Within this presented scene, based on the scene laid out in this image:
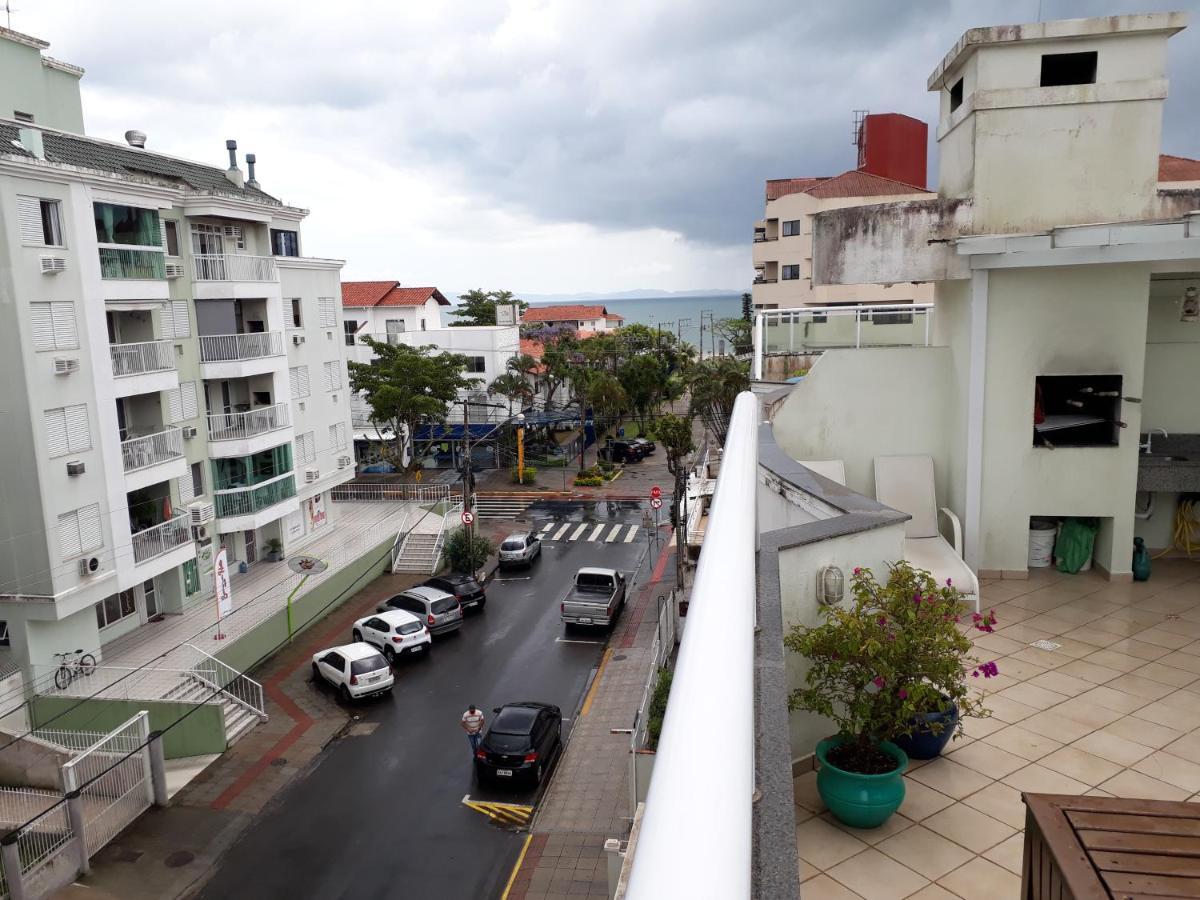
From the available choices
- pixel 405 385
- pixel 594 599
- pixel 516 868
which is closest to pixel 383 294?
pixel 405 385

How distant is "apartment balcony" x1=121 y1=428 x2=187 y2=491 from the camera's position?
68.2 feet

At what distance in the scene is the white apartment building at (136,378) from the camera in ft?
60.1

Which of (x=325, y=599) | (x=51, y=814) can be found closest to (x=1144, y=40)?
(x=51, y=814)

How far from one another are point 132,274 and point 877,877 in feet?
71.9

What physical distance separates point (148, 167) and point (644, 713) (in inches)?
796

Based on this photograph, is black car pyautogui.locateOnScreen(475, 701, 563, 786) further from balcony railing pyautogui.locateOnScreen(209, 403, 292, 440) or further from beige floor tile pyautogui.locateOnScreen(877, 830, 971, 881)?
beige floor tile pyautogui.locateOnScreen(877, 830, 971, 881)

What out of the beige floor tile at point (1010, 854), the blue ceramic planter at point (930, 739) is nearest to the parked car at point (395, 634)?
the blue ceramic planter at point (930, 739)

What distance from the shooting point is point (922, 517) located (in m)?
8.50

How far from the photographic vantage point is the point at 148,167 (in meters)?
24.3

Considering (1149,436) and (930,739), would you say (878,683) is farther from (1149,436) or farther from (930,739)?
(1149,436)

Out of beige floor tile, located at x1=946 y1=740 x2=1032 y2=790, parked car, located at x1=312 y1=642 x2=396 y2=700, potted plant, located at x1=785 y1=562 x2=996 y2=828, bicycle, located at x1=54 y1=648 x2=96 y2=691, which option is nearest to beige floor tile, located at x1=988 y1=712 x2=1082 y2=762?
beige floor tile, located at x1=946 y1=740 x2=1032 y2=790

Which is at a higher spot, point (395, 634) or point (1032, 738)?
point (1032, 738)

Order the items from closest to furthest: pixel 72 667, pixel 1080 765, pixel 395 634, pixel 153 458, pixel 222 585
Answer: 1. pixel 1080 765
2. pixel 72 667
3. pixel 222 585
4. pixel 153 458
5. pixel 395 634

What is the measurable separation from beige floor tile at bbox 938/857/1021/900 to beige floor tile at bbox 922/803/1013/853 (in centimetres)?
14
